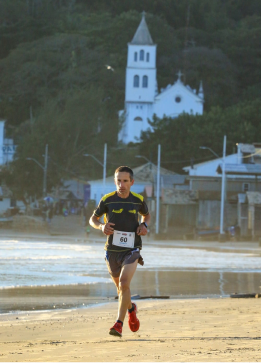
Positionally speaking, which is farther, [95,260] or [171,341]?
[95,260]

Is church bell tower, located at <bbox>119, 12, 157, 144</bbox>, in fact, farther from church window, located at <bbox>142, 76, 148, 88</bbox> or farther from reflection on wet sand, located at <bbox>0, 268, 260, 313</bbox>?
reflection on wet sand, located at <bbox>0, 268, 260, 313</bbox>

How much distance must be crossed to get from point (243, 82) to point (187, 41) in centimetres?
1267

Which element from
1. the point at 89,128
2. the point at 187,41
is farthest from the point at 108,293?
the point at 187,41

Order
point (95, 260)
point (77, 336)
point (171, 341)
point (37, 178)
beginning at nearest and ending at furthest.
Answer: point (171, 341) → point (77, 336) → point (95, 260) → point (37, 178)

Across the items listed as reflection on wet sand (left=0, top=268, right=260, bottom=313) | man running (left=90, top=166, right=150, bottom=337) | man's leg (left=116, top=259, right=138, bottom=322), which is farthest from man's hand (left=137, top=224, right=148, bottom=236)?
reflection on wet sand (left=0, top=268, right=260, bottom=313)

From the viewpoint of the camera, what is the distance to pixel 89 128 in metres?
98.7

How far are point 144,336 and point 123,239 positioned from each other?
1.08 meters

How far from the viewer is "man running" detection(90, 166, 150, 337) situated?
8.60m

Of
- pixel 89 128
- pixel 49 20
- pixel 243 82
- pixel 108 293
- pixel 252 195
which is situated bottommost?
pixel 108 293

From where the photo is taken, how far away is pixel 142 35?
11994cm

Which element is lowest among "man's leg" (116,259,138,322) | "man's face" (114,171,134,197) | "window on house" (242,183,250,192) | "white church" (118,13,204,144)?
"man's leg" (116,259,138,322)

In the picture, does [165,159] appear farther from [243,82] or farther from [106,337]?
[106,337]

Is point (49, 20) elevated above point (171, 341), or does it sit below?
above

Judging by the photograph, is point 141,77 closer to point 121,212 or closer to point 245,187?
point 245,187
